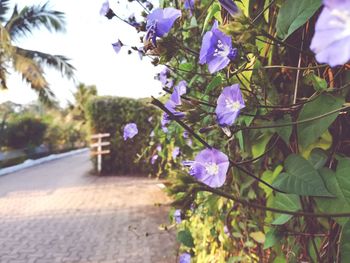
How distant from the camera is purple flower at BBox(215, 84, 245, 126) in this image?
798 mm

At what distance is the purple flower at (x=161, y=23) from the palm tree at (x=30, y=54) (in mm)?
13913

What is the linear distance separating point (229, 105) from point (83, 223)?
4615mm

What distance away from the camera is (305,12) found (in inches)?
33.7

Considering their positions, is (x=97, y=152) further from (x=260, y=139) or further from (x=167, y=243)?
(x=260, y=139)

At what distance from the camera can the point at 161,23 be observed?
87cm

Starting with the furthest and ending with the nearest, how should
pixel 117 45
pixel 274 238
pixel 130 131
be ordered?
pixel 130 131 → pixel 117 45 → pixel 274 238

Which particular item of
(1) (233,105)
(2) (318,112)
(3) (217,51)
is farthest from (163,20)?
(2) (318,112)

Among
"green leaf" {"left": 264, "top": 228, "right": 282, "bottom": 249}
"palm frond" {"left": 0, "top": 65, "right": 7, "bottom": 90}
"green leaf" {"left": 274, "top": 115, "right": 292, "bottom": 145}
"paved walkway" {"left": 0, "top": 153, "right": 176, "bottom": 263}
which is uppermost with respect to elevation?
"palm frond" {"left": 0, "top": 65, "right": 7, "bottom": 90}

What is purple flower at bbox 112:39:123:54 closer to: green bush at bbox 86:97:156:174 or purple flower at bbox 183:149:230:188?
purple flower at bbox 183:149:230:188

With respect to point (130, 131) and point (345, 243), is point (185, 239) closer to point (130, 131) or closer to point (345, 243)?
point (130, 131)

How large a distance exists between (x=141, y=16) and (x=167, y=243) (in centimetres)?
283

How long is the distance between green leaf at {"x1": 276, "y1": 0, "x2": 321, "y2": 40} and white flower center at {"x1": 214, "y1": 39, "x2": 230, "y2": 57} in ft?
0.49

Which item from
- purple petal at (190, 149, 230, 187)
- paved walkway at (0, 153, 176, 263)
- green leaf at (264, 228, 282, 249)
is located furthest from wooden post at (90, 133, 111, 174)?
purple petal at (190, 149, 230, 187)

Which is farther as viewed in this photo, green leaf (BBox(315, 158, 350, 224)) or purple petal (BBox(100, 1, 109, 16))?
purple petal (BBox(100, 1, 109, 16))
